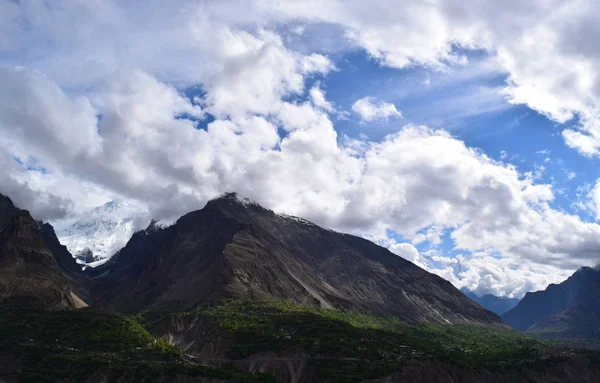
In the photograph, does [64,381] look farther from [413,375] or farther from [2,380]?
[413,375]

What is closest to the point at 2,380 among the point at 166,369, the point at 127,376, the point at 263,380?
the point at 127,376

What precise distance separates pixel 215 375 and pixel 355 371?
4698 cm

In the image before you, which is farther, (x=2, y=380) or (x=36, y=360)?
(x=36, y=360)

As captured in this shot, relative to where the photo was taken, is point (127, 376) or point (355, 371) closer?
point (127, 376)

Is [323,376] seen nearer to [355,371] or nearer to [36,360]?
[355,371]

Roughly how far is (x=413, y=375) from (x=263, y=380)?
1994 inches

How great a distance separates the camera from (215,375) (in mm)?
187625

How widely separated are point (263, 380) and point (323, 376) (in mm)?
→ 21469

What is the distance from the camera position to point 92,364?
191 m

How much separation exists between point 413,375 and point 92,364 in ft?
347

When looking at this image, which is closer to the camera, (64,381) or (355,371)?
(64,381)

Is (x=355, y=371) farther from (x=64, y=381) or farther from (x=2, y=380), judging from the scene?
(x=2, y=380)

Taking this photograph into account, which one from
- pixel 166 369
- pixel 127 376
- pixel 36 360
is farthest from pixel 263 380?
pixel 36 360

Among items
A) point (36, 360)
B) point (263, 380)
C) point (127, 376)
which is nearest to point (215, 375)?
point (263, 380)
